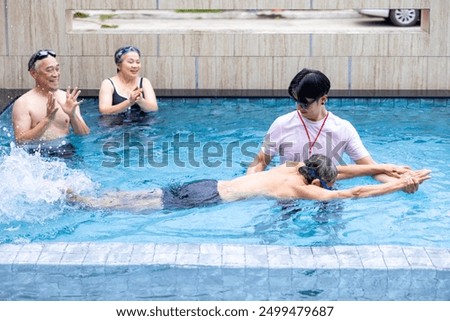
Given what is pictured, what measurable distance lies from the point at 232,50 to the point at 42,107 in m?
3.13

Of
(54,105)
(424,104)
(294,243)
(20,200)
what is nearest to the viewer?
(294,243)

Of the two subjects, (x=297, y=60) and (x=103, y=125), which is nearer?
(x=103, y=125)

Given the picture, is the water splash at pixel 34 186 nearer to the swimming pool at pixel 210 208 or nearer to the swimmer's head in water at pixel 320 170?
the swimming pool at pixel 210 208

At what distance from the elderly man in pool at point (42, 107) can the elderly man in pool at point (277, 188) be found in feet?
5.15

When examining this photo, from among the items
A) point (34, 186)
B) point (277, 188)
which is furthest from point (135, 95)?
point (277, 188)

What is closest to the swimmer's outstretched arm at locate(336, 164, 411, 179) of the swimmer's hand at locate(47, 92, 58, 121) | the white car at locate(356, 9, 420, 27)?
the swimmer's hand at locate(47, 92, 58, 121)

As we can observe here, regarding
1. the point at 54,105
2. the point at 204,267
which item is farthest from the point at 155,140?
the point at 204,267

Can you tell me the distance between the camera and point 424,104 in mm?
10828

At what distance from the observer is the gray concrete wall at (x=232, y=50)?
35.9ft

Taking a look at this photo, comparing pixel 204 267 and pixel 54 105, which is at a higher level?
pixel 54 105

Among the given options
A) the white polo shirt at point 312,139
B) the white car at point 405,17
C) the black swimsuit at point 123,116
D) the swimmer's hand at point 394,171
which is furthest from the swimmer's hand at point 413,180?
the white car at point 405,17

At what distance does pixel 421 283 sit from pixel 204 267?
126 centimetres
